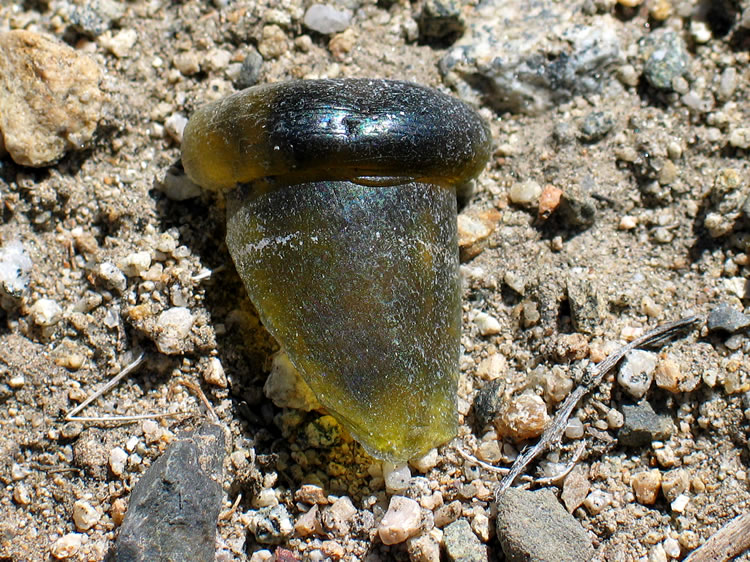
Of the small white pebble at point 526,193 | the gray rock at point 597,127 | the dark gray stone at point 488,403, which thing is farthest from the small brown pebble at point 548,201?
the dark gray stone at point 488,403

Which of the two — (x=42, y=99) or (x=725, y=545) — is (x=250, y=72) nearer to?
(x=42, y=99)

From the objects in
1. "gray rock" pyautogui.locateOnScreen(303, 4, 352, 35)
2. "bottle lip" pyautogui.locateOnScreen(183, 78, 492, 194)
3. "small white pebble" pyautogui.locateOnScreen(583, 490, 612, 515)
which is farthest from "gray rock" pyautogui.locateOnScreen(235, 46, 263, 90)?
"small white pebble" pyautogui.locateOnScreen(583, 490, 612, 515)

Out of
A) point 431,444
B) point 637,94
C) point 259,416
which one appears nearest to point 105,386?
point 259,416

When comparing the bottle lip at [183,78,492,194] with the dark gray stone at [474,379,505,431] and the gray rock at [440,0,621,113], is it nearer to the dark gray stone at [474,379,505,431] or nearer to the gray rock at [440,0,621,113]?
the gray rock at [440,0,621,113]

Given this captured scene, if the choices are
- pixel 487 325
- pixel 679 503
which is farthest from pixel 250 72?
pixel 679 503

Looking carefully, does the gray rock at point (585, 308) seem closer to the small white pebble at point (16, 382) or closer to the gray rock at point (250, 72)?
the gray rock at point (250, 72)
